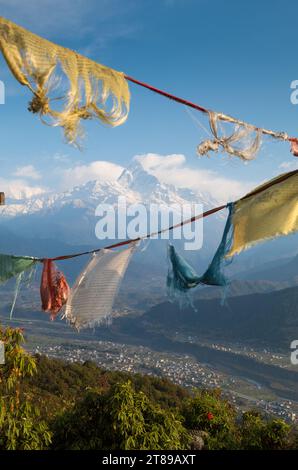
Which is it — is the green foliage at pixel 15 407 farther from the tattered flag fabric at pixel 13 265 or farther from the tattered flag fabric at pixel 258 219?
the tattered flag fabric at pixel 258 219

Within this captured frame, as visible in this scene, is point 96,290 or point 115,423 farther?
point 115,423

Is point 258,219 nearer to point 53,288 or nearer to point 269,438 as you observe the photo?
point 53,288

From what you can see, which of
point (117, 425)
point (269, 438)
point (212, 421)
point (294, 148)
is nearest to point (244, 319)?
point (212, 421)

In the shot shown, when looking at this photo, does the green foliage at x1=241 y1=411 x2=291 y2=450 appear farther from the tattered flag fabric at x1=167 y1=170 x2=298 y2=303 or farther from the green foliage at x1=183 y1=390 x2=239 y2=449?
the tattered flag fabric at x1=167 y1=170 x2=298 y2=303

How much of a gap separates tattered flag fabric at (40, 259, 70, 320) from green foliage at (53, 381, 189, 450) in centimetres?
211

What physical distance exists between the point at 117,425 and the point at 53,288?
241cm

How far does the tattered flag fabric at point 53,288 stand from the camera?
4.85 m

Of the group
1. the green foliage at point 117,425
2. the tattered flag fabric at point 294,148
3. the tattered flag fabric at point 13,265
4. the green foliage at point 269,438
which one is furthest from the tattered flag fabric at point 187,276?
the green foliage at point 269,438

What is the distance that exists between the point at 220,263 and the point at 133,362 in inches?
3579

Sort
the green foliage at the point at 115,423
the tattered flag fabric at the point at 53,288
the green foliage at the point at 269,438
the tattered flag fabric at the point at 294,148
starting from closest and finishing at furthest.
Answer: the tattered flag fabric at the point at 294,148 < the tattered flag fabric at the point at 53,288 < the green foliage at the point at 115,423 < the green foliage at the point at 269,438

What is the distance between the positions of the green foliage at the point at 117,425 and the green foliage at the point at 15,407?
43.1 inches

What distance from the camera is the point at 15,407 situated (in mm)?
5191

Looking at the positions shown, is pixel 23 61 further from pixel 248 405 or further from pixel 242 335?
pixel 242 335

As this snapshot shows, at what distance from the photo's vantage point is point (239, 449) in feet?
25.5
